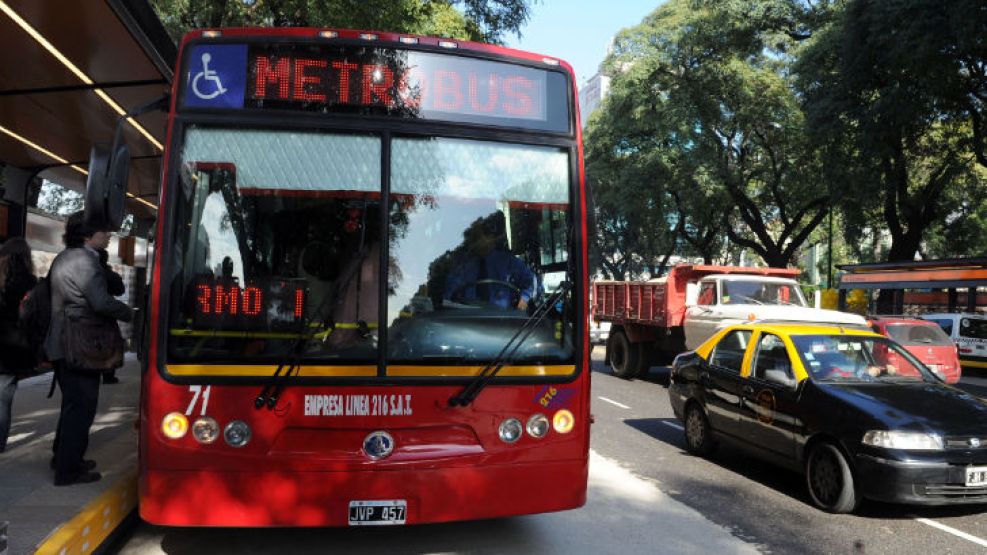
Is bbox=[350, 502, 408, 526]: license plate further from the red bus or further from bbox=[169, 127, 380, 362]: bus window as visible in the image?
bbox=[169, 127, 380, 362]: bus window

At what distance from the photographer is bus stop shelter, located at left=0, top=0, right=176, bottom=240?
566 cm

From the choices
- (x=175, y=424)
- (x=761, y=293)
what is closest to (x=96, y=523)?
(x=175, y=424)

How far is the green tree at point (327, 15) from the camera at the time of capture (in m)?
11.7

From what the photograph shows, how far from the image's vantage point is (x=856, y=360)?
707 cm

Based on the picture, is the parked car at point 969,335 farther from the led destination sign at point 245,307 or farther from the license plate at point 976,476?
the led destination sign at point 245,307

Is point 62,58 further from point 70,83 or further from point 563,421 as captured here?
point 563,421

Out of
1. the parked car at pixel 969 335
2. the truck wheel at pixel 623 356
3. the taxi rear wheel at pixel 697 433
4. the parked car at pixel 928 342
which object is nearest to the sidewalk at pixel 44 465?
the taxi rear wheel at pixel 697 433

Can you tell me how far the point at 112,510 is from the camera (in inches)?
194

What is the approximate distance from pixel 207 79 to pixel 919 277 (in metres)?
22.7

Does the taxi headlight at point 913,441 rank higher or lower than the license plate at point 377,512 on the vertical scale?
higher

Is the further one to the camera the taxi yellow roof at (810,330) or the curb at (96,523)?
the taxi yellow roof at (810,330)

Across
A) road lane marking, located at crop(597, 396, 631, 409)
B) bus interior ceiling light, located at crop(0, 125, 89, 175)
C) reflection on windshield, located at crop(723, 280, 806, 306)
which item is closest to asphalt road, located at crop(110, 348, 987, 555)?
road lane marking, located at crop(597, 396, 631, 409)

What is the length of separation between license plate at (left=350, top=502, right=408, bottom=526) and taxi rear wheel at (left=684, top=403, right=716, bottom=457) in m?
4.79

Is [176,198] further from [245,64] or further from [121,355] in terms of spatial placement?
[121,355]
